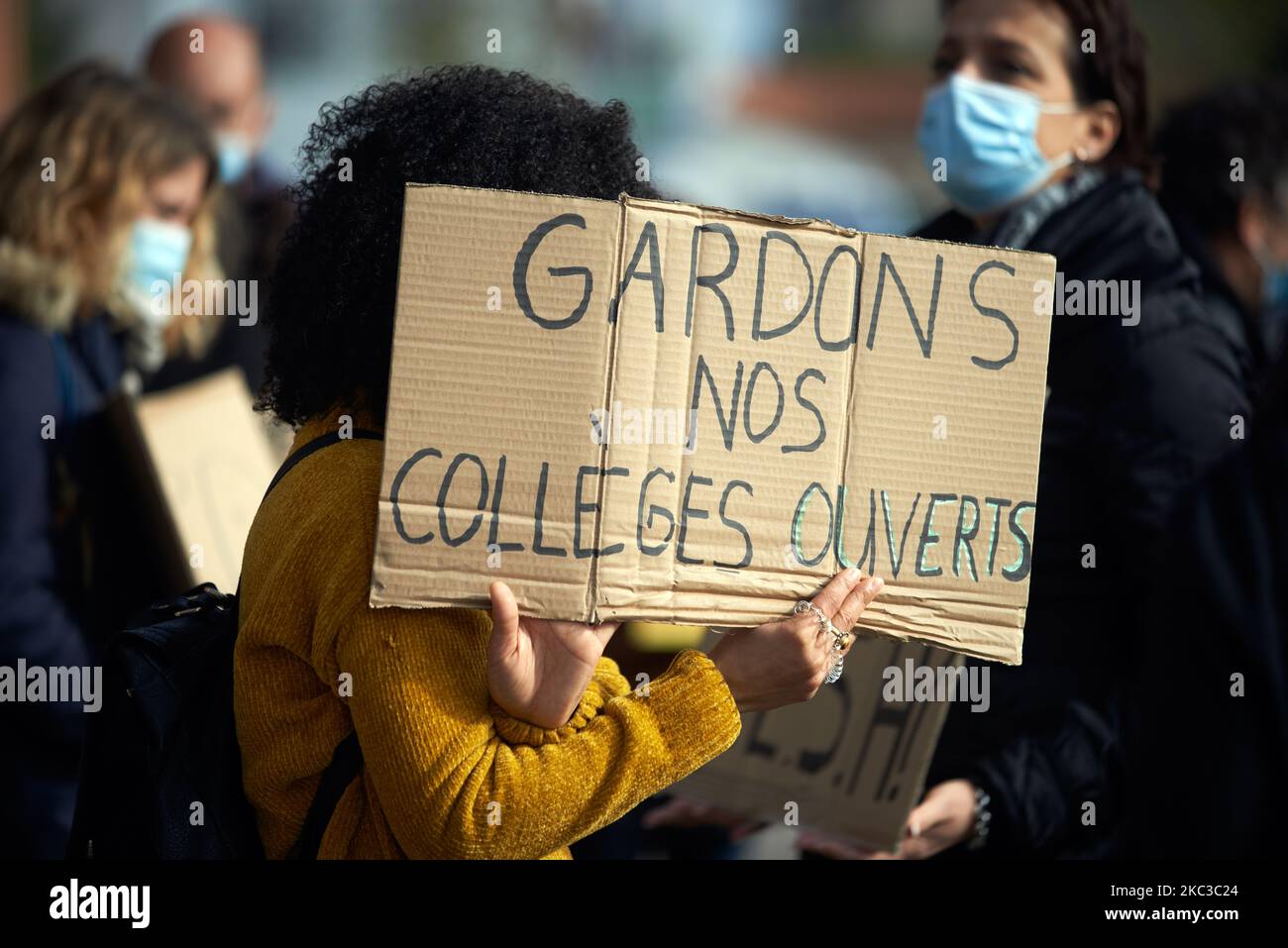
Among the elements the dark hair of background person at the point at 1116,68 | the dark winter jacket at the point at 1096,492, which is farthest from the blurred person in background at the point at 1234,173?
the dark winter jacket at the point at 1096,492

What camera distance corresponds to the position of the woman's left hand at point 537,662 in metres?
1.69

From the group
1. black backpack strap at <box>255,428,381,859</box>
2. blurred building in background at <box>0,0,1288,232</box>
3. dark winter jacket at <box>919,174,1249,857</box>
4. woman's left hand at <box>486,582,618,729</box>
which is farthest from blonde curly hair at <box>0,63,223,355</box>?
blurred building in background at <box>0,0,1288,232</box>

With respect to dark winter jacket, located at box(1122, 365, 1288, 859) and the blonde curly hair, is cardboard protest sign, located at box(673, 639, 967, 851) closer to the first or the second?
dark winter jacket, located at box(1122, 365, 1288, 859)

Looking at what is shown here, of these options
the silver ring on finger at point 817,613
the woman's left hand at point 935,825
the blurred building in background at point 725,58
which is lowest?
the woman's left hand at point 935,825

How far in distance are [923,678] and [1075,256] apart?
85cm

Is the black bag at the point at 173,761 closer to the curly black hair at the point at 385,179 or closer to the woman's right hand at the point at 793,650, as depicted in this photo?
the curly black hair at the point at 385,179

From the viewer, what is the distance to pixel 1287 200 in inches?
169

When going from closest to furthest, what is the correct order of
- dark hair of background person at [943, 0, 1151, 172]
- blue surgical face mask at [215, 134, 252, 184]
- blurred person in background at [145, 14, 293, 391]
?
dark hair of background person at [943, 0, 1151, 172], blurred person in background at [145, 14, 293, 391], blue surgical face mask at [215, 134, 252, 184]

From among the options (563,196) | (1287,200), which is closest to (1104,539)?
(563,196)

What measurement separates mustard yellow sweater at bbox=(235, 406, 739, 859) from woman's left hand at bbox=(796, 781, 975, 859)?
0.90m

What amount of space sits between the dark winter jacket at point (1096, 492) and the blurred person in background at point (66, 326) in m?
2.01

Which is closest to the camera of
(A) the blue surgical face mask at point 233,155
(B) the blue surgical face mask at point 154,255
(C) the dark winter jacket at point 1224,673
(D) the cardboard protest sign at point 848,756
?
(C) the dark winter jacket at point 1224,673

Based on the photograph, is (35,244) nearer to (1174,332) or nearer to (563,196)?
(563,196)

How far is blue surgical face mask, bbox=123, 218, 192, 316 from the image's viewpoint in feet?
12.3
